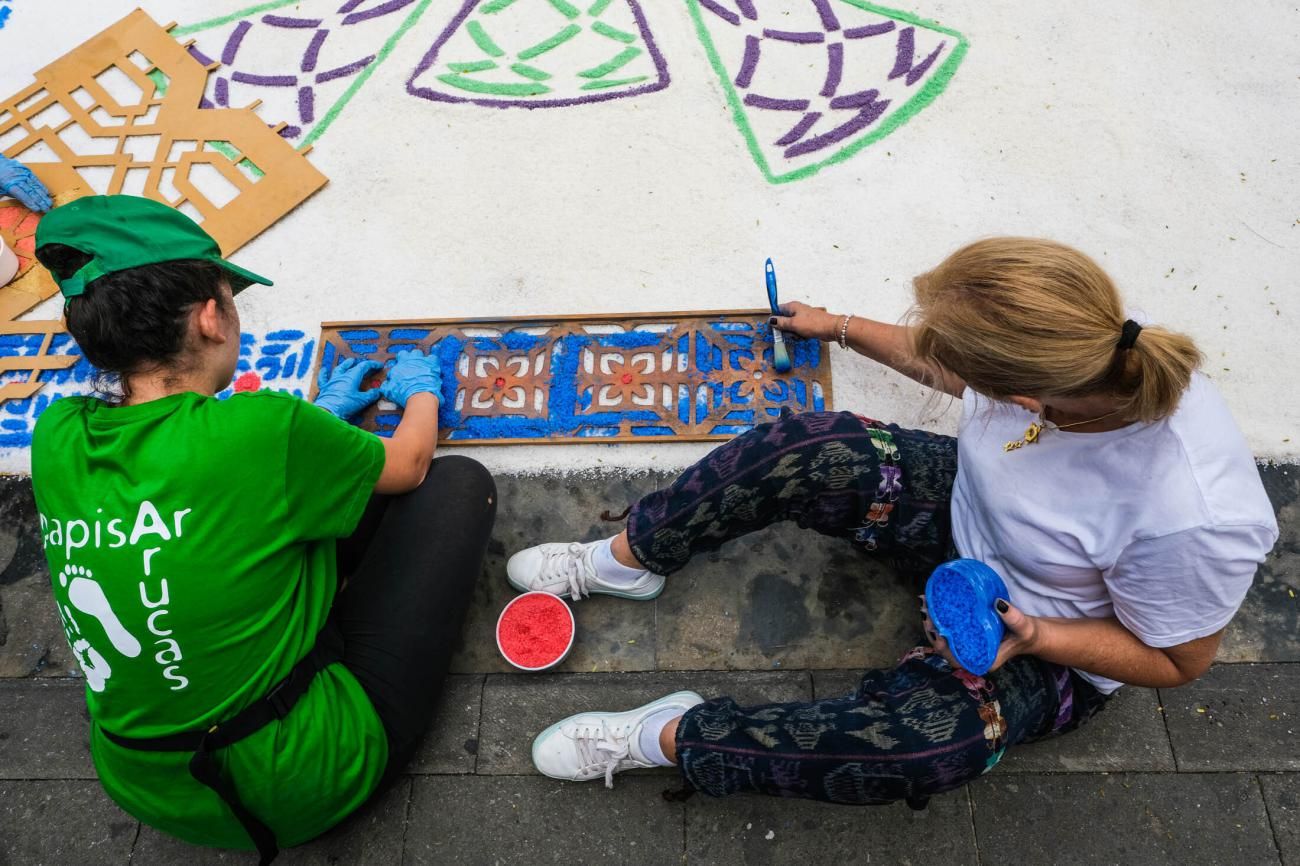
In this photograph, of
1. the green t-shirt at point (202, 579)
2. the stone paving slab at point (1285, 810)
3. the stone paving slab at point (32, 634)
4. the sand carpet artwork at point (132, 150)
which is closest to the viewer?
the green t-shirt at point (202, 579)

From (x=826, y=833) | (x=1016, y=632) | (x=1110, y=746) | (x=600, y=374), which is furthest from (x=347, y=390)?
(x=1110, y=746)

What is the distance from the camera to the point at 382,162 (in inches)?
123

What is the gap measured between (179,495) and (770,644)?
149cm

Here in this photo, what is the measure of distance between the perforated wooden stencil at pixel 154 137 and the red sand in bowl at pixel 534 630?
183 cm

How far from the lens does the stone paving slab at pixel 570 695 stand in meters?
2.12

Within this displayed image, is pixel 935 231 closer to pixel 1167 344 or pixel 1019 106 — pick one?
pixel 1019 106

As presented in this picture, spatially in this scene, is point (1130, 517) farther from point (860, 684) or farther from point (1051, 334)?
point (860, 684)

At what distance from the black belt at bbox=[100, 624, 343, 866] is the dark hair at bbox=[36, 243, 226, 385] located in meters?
0.72

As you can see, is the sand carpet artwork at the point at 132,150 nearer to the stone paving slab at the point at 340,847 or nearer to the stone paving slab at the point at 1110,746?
the stone paving slab at the point at 340,847

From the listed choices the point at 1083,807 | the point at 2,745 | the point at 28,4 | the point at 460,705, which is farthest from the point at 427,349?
the point at 28,4

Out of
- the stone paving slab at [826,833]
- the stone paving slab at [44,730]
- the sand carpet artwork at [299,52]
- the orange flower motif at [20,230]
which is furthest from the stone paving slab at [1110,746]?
the orange flower motif at [20,230]

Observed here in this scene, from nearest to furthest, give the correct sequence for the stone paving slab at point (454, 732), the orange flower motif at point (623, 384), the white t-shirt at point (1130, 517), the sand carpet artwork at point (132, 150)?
1. the white t-shirt at point (1130, 517)
2. the stone paving slab at point (454, 732)
3. the orange flower motif at point (623, 384)
4. the sand carpet artwork at point (132, 150)

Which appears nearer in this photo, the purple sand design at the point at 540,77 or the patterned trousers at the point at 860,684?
the patterned trousers at the point at 860,684

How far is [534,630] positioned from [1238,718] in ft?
6.08
